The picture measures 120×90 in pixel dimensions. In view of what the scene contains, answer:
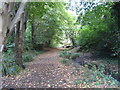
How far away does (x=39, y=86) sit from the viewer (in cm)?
274

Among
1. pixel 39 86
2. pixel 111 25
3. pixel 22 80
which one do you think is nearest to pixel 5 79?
pixel 22 80

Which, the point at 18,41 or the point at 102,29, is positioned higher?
the point at 102,29

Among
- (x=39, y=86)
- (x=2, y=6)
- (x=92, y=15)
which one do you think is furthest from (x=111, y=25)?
(x=2, y=6)

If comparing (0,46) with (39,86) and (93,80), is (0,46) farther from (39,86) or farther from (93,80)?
(93,80)

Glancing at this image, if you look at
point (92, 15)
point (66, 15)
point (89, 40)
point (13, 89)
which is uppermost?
point (66, 15)

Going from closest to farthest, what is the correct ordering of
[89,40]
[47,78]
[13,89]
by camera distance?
1. [13,89]
2. [47,78]
3. [89,40]

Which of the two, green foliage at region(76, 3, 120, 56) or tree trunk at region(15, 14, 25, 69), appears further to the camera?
green foliage at region(76, 3, 120, 56)

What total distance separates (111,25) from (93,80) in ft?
A: 9.77

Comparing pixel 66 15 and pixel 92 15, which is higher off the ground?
pixel 66 15

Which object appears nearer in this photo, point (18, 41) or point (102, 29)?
point (18, 41)

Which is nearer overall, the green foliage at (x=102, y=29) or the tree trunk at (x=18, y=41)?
the tree trunk at (x=18, y=41)

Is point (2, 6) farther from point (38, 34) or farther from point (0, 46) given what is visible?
point (38, 34)

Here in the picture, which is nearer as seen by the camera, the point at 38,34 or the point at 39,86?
the point at 39,86

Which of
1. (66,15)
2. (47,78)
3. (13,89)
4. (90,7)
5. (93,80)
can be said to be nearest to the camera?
(13,89)
